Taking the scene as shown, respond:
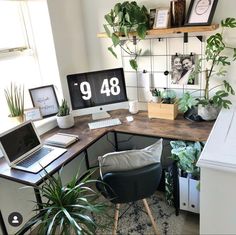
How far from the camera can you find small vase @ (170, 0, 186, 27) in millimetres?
1940

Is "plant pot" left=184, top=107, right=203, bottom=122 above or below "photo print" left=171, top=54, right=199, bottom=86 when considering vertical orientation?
below

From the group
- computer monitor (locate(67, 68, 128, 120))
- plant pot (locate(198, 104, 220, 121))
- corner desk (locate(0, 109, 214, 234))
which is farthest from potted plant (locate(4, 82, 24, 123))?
plant pot (locate(198, 104, 220, 121))

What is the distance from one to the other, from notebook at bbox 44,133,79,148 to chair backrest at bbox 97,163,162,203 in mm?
408

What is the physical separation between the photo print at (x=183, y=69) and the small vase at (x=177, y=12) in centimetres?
29

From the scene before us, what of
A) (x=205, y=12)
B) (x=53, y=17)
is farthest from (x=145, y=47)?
(x=53, y=17)

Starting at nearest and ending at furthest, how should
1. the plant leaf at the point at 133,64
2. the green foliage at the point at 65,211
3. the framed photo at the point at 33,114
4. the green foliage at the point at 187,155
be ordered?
the green foliage at the point at 65,211
the green foliage at the point at 187,155
the framed photo at the point at 33,114
the plant leaf at the point at 133,64

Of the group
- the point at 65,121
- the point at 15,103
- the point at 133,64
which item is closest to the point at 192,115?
the point at 133,64

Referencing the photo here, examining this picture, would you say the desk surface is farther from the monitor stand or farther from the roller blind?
the roller blind

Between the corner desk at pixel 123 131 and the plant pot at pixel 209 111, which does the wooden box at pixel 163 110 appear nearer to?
the corner desk at pixel 123 131

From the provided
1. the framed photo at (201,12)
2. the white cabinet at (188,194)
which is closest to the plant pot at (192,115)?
the white cabinet at (188,194)

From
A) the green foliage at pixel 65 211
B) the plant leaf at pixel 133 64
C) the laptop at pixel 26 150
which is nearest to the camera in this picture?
the green foliage at pixel 65 211

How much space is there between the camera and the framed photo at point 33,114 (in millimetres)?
2129

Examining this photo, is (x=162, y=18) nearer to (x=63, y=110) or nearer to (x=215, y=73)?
(x=215, y=73)

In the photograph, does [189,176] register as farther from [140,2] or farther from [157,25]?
[140,2]
